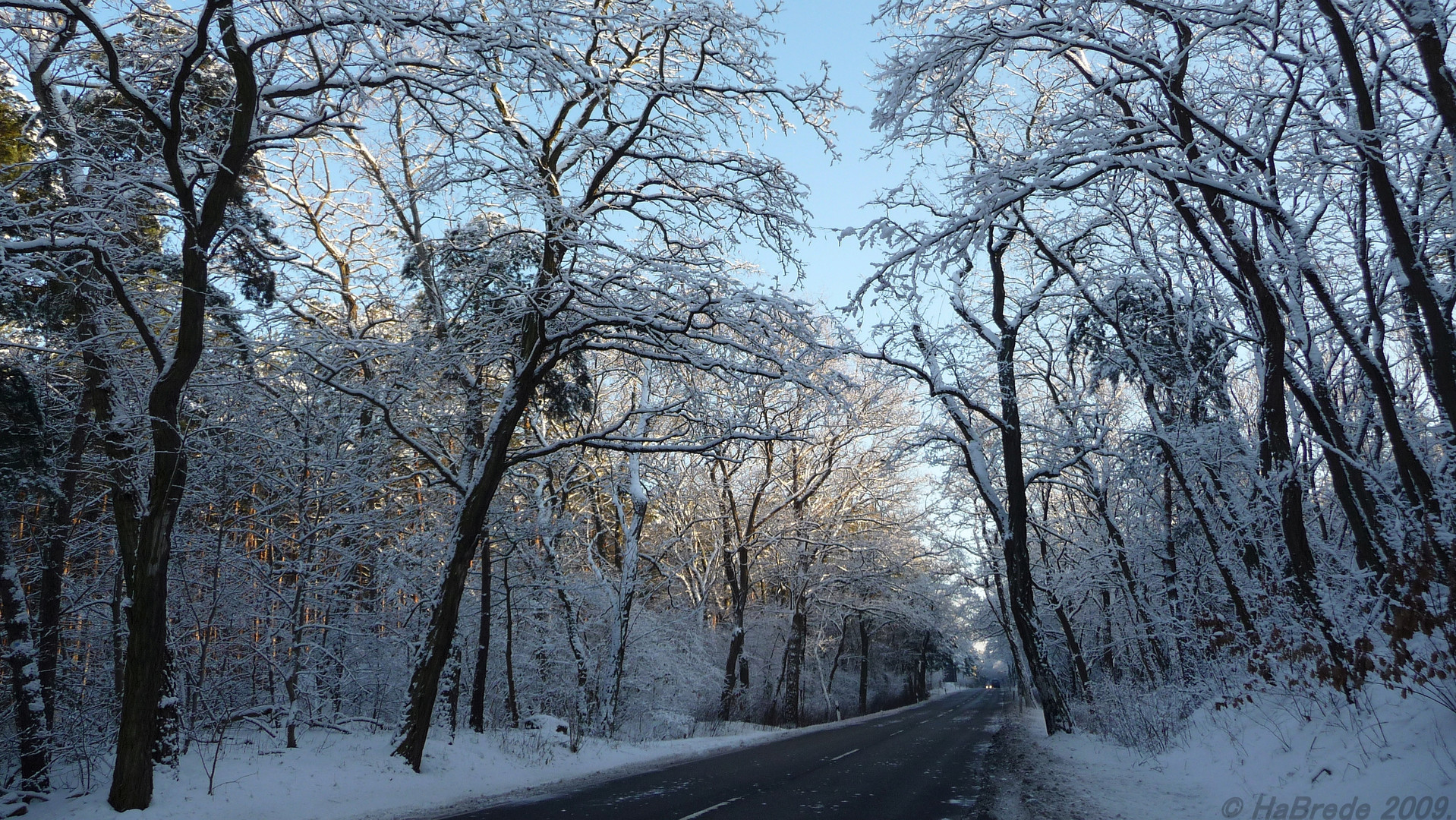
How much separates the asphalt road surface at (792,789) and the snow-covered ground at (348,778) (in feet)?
3.80

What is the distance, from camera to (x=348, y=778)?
973 centimetres

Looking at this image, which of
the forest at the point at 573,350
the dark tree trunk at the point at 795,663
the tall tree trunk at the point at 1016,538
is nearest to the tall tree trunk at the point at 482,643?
the forest at the point at 573,350

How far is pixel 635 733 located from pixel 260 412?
497 inches

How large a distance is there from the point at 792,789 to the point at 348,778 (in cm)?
586

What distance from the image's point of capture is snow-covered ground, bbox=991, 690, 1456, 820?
5371mm

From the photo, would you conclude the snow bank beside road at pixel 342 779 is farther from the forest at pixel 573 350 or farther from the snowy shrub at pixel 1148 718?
the snowy shrub at pixel 1148 718

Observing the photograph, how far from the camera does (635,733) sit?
66.1 ft

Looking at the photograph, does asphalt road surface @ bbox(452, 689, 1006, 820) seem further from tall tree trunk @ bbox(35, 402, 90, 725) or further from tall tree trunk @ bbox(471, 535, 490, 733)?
tall tree trunk @ bbox(35, 402, 90, 725)

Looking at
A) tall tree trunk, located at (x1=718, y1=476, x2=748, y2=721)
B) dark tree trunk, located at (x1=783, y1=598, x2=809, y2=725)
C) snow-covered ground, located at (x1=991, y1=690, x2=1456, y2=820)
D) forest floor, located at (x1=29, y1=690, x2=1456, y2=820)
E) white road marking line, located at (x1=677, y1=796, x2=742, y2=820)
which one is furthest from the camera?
dark tree trunk, located at (x1=783, y1=598, x2=809, y2=725)

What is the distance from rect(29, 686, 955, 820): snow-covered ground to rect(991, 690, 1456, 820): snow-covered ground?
6845mm

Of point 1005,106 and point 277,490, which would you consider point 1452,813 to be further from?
point 277,490

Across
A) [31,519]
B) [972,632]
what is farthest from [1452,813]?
[972,632]

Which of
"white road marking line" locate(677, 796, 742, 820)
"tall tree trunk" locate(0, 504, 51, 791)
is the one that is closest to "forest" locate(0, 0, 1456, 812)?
"tall tree trunk" locate(0, 504, 51, 791)

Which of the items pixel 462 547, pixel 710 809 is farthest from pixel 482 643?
pixel 710 809
